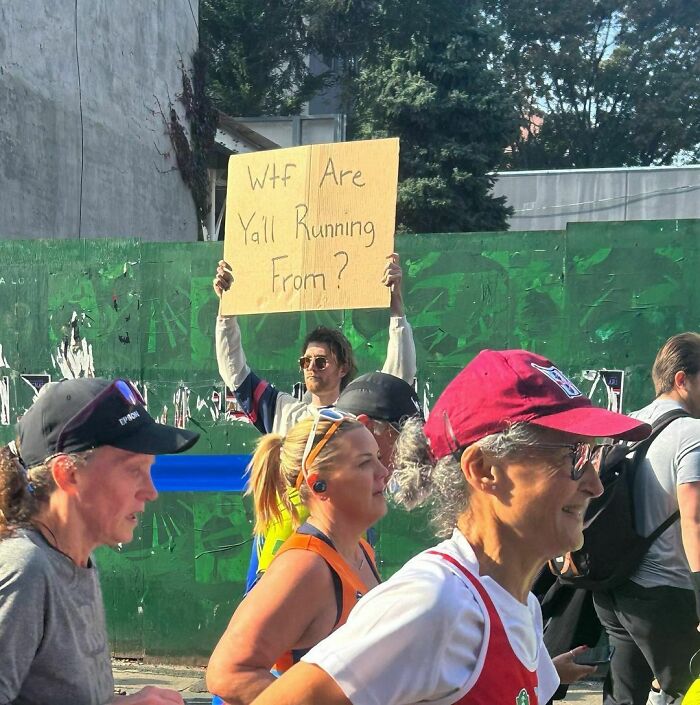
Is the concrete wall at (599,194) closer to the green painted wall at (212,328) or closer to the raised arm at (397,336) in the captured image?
the green painted wall at (212,328)

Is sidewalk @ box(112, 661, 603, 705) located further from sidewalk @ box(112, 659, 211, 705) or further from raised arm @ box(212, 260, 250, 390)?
raised arm @ box(212, 260, 250, 390)

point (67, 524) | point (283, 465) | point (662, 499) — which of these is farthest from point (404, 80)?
point (67, 524)

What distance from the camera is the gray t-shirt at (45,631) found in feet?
6.83

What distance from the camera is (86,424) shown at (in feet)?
8.00

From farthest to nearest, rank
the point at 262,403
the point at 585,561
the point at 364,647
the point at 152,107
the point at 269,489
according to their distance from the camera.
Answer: the point at 152,107 < the point at 262,403 < the point at 585,561 < the point at 269,489 < the point at 364,647

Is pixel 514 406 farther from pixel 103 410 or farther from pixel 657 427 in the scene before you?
pixel 657 427

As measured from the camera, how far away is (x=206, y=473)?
6.29 metres

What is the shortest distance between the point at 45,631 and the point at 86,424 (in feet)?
1.67

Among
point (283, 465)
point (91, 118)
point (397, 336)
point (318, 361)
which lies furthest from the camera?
point (91, 118)

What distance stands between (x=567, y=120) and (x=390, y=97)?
20.2 meters

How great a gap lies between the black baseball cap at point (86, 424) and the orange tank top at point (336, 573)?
404mm

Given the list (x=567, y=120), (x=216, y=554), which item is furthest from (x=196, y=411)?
(x=567, y=120)

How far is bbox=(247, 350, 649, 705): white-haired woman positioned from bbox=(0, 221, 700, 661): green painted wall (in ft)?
12.8

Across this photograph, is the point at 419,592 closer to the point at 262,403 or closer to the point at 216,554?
the point at 262,403
